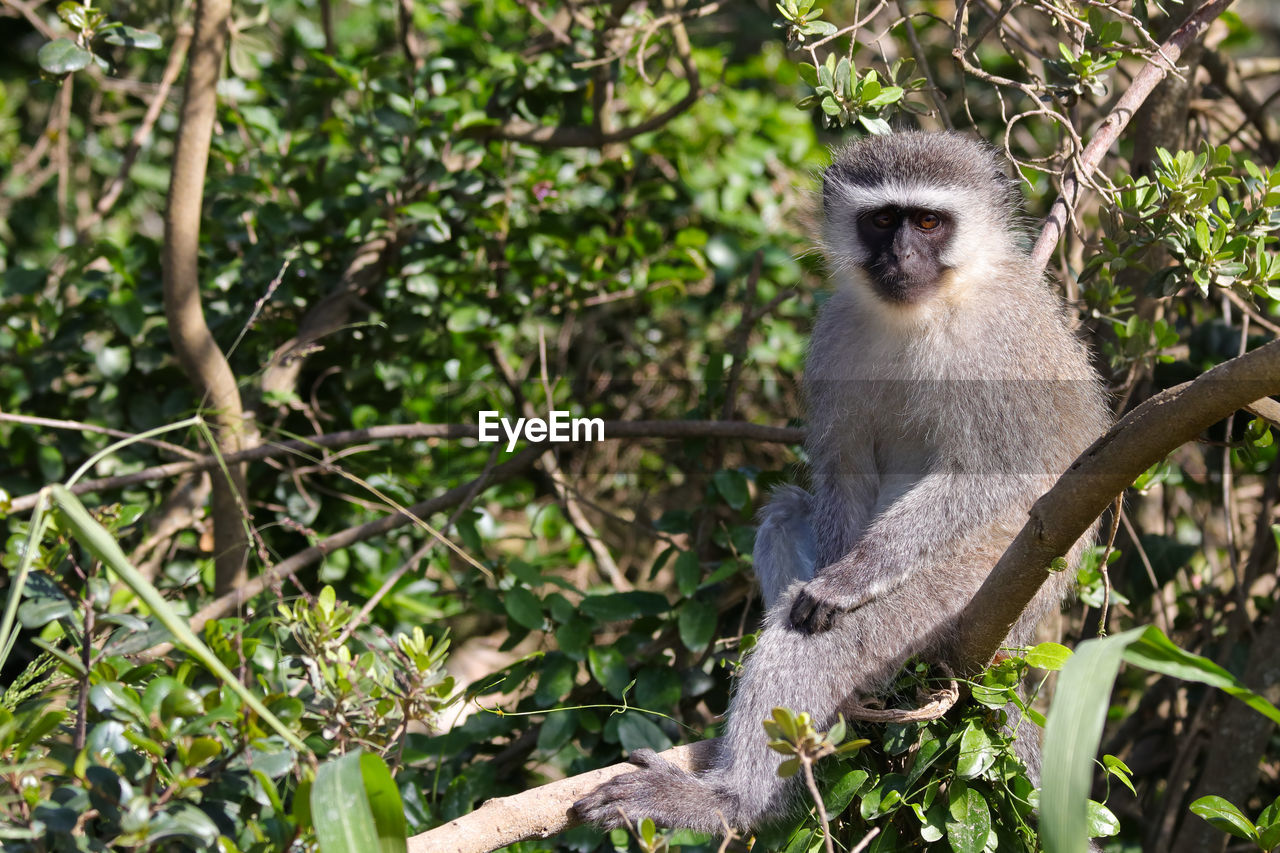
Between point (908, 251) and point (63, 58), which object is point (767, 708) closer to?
point (908, 251)

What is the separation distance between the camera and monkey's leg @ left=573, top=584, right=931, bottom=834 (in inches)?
128

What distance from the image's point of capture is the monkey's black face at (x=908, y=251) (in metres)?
3.82

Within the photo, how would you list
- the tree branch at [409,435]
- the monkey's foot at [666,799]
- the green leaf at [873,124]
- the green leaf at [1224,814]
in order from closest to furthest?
the green leaf at [1224,814] → the monkey's foot at [666,799] → the green leaf at [873,124] → the tree branch at [409,435]

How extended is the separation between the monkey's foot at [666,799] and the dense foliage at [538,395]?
231 mm

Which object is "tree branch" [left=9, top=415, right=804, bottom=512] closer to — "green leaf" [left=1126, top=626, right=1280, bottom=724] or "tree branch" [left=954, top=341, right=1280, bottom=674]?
"tree branch" [left=954, top=341, right=1280, bottom=674]

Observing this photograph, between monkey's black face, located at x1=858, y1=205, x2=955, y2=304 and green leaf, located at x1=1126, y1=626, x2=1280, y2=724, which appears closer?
green leaf, located at x1=1126, y1=626, x2=1280, y2=724

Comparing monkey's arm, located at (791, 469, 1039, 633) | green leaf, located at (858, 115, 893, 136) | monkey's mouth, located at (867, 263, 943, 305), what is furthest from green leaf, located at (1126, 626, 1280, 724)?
green leaf, located at (858, 115, 893, 136)

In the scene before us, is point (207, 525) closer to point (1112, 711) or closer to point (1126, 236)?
point (1126, 236)

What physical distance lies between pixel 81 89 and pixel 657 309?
152 inches

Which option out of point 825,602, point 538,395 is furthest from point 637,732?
point 538,395

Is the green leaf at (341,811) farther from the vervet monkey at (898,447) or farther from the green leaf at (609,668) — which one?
the green leaf at (609,668)

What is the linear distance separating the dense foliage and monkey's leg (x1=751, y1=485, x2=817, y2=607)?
0.92ft

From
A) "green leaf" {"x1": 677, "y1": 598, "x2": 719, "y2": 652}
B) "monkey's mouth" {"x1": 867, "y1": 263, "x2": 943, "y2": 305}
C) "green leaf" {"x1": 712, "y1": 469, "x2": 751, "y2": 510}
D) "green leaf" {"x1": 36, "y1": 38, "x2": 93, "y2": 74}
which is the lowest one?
"green leaf" {"x1": 677, "y1": 598, "x2": 719, "y2": 652}

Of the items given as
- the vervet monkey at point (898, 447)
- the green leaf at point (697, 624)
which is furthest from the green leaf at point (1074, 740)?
the green leaf at point (697, 624)
